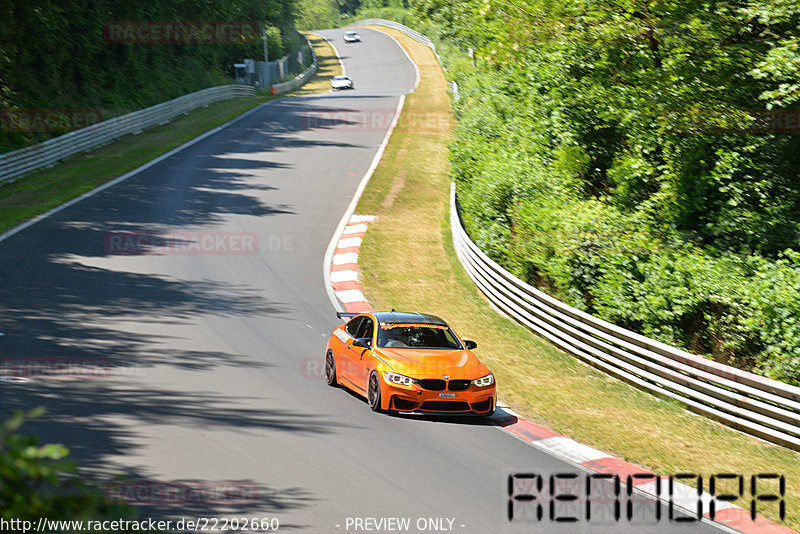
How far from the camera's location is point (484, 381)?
11633 millimetres

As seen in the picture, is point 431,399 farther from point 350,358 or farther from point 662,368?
point 662,368

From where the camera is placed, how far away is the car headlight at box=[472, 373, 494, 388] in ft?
37.9

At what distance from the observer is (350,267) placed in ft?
71.5

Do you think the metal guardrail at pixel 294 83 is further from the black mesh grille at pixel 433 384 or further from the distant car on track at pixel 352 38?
the black mesh grille at pixel 433 384

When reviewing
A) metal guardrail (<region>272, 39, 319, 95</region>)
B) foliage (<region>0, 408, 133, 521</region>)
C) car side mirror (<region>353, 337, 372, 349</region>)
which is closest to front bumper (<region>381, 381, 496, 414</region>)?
car side mirror (<region>353, 337, 372, 349</region>)

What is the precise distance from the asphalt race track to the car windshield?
103cm

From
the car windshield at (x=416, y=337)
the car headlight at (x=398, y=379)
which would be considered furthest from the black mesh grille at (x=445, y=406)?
the car windshield at (x=416, y=337)

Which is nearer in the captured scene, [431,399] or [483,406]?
[431,399]

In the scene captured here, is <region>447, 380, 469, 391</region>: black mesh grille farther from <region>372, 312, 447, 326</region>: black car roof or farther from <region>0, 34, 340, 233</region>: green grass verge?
<region>0, 34, 340, 233</region>: green grass verge

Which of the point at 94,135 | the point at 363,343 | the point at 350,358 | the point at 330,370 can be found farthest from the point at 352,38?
the point at 363,343

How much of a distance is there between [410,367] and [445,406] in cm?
74

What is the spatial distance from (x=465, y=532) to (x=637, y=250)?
985cm

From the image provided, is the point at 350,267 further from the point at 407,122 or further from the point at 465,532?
the point at 407,122

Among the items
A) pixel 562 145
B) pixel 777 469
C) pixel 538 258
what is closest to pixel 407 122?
pixel 562 145
